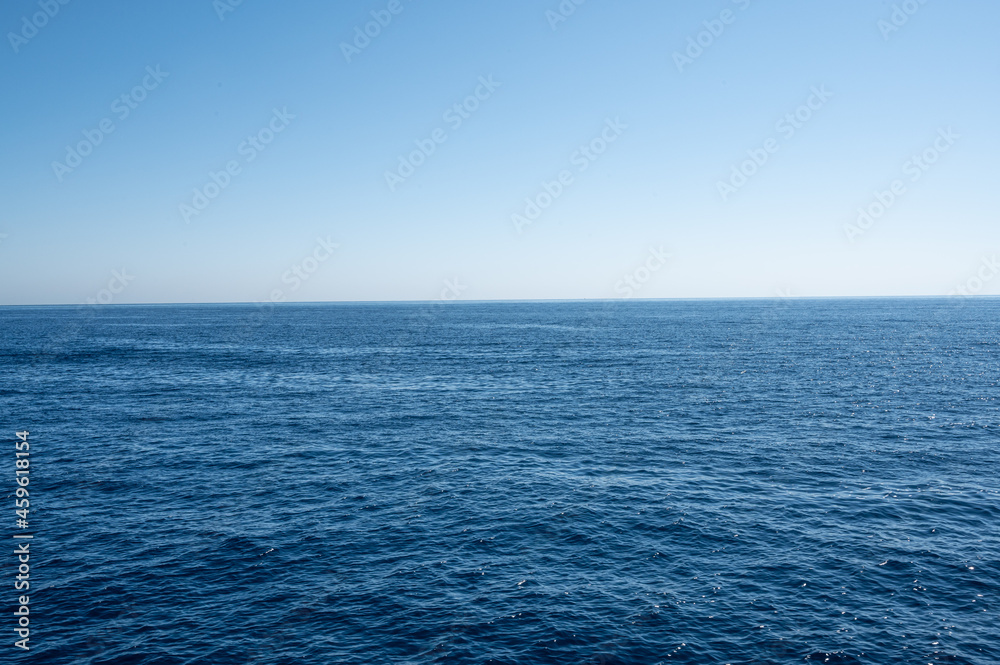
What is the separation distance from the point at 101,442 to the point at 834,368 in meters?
90.7

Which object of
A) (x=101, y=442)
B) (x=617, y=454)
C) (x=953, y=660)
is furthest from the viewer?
(x=101, y=442)

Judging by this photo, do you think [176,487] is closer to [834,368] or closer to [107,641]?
[107,641]

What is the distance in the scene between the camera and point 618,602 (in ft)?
77.5

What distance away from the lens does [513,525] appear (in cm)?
3105

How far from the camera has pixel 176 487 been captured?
36.7 metres

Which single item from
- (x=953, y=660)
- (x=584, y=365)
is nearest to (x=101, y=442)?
(x=953, y=660)

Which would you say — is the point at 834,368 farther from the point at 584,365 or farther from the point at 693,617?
the point at 693,617

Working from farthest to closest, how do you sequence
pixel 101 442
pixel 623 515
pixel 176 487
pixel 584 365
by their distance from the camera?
pixel 584 365 < pixel 101 442 < pixel 176 487 < pixel 623 515

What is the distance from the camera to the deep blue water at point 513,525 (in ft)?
70.2

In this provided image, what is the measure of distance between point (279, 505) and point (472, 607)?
15.7 meters

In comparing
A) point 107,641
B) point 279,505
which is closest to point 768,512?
point 279,505

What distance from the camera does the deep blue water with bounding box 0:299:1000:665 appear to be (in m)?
21.4

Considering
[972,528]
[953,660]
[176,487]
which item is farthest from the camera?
[176,487]

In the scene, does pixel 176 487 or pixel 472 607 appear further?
pixel 176 487
